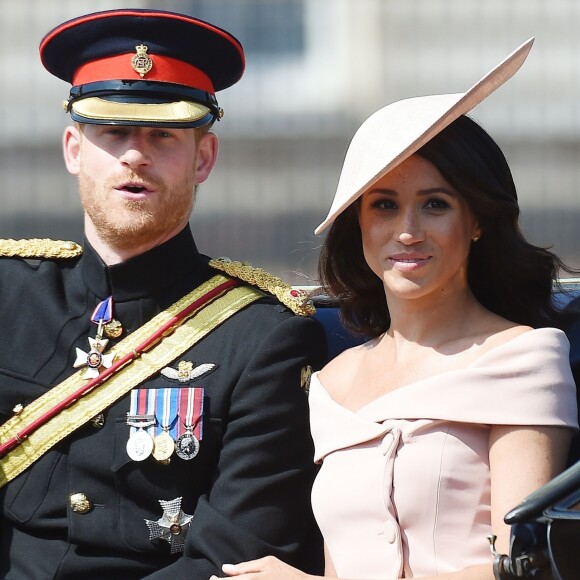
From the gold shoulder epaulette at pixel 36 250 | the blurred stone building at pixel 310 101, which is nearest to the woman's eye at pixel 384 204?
the gold shoulder epaulette at pixel 36 250

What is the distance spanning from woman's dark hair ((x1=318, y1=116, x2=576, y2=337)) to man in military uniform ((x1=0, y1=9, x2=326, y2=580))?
0.11 m

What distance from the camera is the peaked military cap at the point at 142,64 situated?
2971mm

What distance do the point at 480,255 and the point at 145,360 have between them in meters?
0.66

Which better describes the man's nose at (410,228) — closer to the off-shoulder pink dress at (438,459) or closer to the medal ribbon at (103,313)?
the off-shoulder pink dress at (438,459)

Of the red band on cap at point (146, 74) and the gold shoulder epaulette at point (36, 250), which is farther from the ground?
the red band on cap at point (146, 74)

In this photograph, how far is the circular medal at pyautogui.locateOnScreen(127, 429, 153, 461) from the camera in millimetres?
2811

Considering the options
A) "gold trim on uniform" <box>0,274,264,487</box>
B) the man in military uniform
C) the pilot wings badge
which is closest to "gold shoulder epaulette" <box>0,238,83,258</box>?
the man in military uniform

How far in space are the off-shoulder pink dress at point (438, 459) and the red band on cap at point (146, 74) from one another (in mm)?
821

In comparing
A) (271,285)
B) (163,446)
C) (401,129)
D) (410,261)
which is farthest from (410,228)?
(163,446)

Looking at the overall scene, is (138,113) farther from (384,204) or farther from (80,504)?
(80,504)

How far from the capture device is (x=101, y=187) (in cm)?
294

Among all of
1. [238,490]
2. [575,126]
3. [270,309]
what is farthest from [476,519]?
[575,126]

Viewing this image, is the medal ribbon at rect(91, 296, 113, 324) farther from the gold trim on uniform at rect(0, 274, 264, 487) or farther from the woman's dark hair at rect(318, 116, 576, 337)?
the woman's dark hair at rect(318, 116, 576, 337)

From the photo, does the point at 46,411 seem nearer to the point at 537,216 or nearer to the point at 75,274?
the point at 75,274
